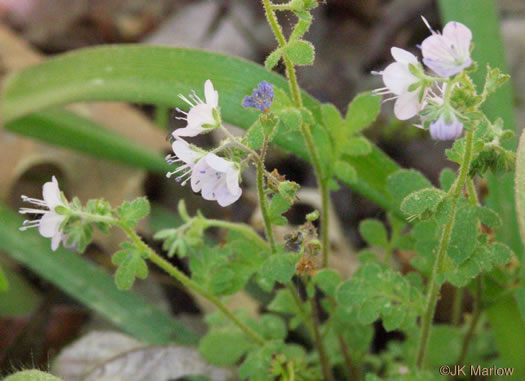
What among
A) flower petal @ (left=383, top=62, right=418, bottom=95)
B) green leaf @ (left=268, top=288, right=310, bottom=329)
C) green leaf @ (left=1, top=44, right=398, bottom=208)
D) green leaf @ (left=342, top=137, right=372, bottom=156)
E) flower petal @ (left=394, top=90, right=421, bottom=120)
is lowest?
green leaf @ (left=268, top=288, right=310, bottom=329)

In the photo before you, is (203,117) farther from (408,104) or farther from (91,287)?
(91,287)

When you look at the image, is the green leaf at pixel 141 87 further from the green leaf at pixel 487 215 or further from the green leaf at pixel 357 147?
the green leaf at pixel 487 215

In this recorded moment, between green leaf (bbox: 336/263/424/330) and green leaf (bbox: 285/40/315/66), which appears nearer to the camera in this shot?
green leaf (bbox: 285/40/315/66)

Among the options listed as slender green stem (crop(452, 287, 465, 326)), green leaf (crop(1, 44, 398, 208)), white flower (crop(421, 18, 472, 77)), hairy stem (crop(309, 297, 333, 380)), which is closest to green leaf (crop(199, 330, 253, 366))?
hairy stem (crop(309, 297, 333, 380))

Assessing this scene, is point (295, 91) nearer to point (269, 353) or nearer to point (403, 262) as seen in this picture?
point (269, 353)

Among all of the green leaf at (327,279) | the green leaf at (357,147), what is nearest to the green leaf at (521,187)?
the green leaf at (357,147)

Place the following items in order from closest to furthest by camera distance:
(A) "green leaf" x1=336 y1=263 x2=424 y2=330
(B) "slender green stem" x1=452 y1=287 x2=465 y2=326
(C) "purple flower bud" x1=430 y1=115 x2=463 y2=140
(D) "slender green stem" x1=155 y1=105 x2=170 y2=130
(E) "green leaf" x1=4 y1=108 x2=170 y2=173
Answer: (C) "purple flower bud" x1=430 y1=115 x2=463 y2=140, (A) "green leaf" x1=336 y1=263 x2=424 y2=330, (B) "slender green stem" x1=452 y1=287 x2=465 y2=326, (E) "green leaf" x1=4 y1=108 x2=170 y2=173, (D) "slender green stem" x1=155 y1=105 x2=170 y2=130

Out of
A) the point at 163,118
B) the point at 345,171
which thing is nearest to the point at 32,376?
the point at 345,171

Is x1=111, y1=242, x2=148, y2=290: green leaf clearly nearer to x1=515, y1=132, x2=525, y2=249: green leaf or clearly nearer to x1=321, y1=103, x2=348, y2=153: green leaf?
x1=321, y1=103, x2=348, y2=153: green leaf
